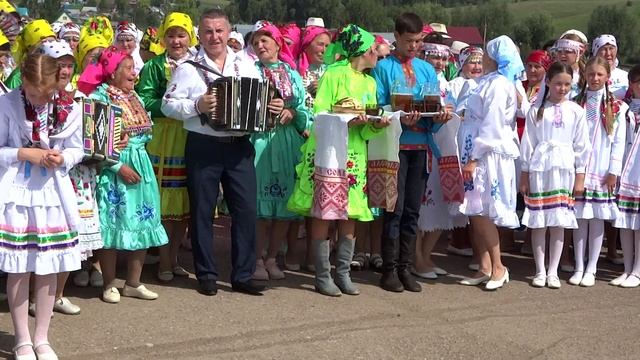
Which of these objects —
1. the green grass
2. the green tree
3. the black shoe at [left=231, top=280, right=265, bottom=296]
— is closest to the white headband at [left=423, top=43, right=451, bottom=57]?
the black shoe at [left=231, top=280, right=265, bottom=296]

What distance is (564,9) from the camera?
370 ft

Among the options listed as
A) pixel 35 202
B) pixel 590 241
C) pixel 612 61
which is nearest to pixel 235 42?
pixel 612 61

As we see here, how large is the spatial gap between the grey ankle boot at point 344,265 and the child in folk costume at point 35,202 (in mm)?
2410

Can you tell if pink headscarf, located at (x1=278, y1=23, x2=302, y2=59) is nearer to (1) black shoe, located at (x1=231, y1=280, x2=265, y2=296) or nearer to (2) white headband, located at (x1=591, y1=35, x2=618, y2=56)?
(1) black shoe, located at (x1=231, y1=280, x2=265, y2=296)

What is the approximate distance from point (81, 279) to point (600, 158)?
4469 millimetres

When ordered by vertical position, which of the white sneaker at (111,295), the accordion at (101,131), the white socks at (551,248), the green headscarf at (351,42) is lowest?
the white sneaker at (111,295)

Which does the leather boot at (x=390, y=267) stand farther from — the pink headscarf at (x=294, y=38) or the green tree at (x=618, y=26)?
the green tree at (x=618, y=26)

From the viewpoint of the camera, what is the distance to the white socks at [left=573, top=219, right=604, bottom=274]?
7945mm

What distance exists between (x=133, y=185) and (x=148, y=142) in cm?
56

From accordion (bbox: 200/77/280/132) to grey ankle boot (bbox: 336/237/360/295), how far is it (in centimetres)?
118

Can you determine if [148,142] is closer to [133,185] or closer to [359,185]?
[133,185]

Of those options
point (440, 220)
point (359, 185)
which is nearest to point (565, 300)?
point (440, 220)

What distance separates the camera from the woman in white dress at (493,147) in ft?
24.1

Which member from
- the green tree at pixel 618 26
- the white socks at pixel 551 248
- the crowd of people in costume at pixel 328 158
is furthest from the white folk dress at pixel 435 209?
the green tree at pixel 618 26
